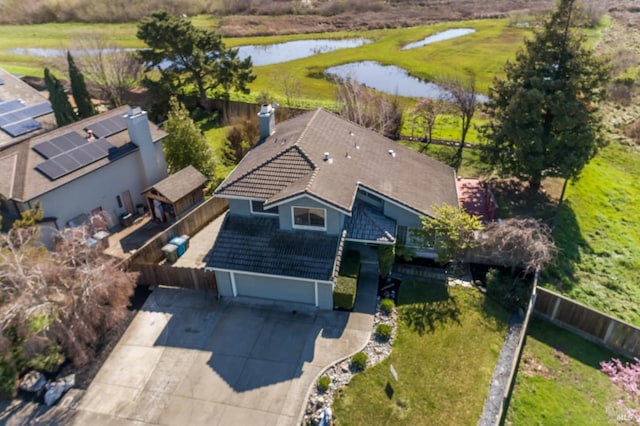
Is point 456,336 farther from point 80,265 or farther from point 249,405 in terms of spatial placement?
point 80,265

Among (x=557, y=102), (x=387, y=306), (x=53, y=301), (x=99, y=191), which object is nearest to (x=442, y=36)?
(x=557, y=102)

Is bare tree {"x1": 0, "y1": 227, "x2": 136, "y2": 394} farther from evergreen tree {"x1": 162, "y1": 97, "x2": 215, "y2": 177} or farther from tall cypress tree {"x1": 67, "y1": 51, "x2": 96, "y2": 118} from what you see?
tall cypress tree {"x1": 67, "y1": 51, "x2": 96, "y2": 118}

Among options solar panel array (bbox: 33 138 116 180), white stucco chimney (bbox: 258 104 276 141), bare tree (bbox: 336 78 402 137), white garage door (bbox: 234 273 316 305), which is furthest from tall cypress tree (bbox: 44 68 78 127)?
white garage door (bbox: 234 273 316 305)

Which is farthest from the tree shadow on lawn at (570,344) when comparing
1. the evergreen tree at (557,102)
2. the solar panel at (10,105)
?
the solar panel at (10,105)

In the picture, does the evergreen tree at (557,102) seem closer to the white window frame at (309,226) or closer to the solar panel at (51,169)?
the white window frame at (309,226)

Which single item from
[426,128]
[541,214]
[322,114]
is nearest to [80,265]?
[322,114]

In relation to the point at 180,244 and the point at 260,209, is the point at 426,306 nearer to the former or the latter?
the point at 260,209
